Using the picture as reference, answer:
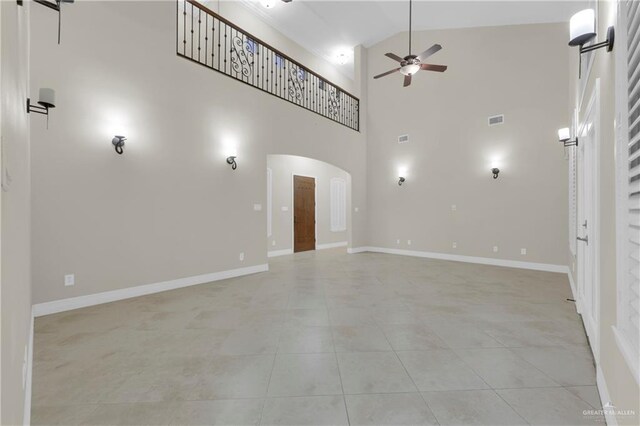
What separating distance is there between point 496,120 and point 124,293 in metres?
8.06

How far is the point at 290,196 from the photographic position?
8727mm

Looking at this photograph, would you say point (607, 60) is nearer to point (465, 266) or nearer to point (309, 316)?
point (309, 316)

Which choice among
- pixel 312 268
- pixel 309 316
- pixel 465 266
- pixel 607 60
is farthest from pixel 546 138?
pixel 309 316

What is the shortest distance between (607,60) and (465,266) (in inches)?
211

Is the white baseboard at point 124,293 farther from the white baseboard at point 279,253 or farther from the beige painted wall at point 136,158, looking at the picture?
the white baseboard at point 279,253

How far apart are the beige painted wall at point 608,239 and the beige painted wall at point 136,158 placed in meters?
4.93

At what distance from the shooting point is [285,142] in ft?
20.8

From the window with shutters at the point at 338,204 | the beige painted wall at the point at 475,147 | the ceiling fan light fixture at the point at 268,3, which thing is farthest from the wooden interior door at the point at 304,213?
the ceiling fan light fixture at the point at 268,3

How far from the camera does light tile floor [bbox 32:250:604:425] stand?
1789 mm

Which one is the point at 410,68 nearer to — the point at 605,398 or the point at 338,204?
the point at 605,398

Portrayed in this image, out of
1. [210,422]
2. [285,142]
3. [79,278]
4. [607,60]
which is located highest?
[285,142]

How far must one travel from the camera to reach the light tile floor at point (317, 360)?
179cm

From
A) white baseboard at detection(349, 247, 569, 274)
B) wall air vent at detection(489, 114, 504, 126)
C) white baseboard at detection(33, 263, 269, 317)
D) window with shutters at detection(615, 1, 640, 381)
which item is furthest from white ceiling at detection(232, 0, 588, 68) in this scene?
white baseboard at detection(33, 263, 269, 317)

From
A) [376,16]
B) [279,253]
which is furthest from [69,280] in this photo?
[376,16]
